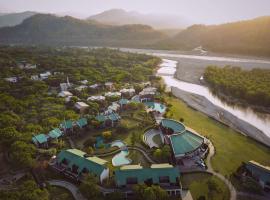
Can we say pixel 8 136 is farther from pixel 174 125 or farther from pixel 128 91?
pixel 128 91

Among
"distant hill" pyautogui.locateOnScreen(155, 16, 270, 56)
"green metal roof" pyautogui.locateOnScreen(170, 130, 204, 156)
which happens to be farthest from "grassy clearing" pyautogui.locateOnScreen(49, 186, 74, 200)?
"distant hill" pyautogui.locateOnScreen(155, 16, 270, 56)

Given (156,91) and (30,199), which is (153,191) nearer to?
(30,199)

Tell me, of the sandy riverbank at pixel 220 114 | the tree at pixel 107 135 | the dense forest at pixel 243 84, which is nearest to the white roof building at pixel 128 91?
the sandy riverbank at pixel 220 114

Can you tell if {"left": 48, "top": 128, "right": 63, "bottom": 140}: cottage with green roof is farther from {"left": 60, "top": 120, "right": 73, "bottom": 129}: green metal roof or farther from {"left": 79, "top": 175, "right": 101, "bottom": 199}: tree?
{"left": 79, "top": 175, "right": 101, "bottom": 199}: tree

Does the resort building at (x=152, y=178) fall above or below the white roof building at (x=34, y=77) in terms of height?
below

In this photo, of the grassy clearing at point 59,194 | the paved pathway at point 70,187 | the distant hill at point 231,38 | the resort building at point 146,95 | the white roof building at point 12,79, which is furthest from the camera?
the distant hill at point 231,38

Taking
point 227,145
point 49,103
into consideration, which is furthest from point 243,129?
point 49,103

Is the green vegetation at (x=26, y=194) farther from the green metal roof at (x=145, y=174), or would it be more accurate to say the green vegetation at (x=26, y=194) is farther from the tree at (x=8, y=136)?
the tree at (x=8, y=136)
